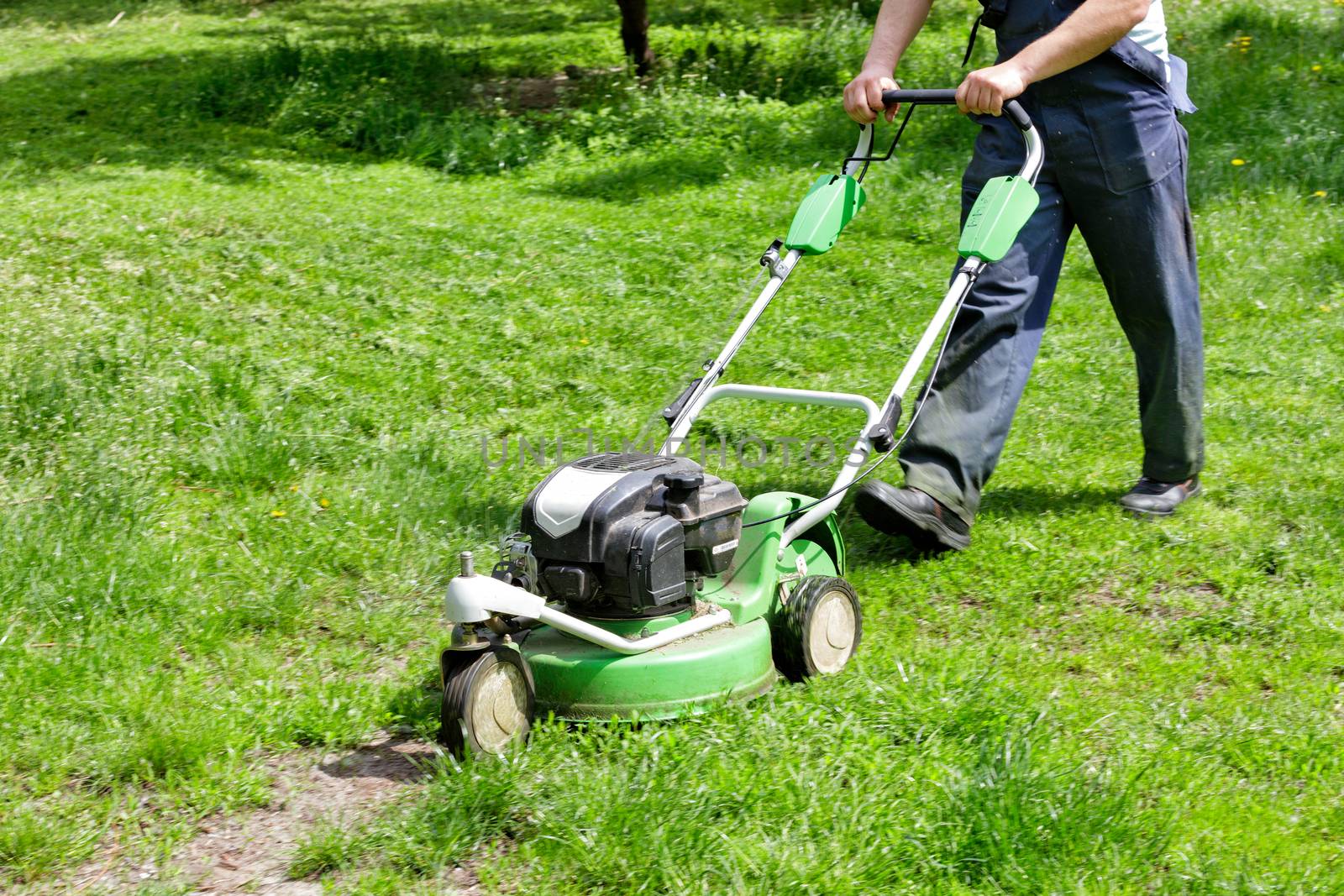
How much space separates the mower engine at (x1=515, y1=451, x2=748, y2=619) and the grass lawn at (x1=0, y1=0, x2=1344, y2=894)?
11.0 inches

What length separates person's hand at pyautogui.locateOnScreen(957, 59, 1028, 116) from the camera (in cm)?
329

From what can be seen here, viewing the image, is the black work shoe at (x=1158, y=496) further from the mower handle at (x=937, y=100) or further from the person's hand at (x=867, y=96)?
the person's hand at (x=867, y=96)

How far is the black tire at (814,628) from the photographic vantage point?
3.06m

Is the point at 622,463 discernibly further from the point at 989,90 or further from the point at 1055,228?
the point at 1055,228

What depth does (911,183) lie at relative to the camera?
288 inches

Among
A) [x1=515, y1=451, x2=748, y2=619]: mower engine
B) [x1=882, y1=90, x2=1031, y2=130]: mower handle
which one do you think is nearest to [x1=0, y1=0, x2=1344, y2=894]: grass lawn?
[x1=515, y1=451, x2=748, y2=619]: mower engine

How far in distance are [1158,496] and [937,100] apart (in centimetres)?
149

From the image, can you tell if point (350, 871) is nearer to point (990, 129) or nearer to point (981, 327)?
point (981, 327)

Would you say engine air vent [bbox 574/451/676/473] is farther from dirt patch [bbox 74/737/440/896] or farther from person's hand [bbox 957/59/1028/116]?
person's hand [bbox 957/59/1028/116]

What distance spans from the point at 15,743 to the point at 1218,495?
131 inches

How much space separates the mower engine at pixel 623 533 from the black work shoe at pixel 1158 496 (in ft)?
5.61

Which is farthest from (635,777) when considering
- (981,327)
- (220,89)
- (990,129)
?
(220,89)

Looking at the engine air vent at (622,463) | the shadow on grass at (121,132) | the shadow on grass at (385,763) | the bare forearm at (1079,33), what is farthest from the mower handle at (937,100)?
the shadow on grass at (121,132)

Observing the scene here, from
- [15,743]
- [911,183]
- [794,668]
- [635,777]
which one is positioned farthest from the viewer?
[911,183]
